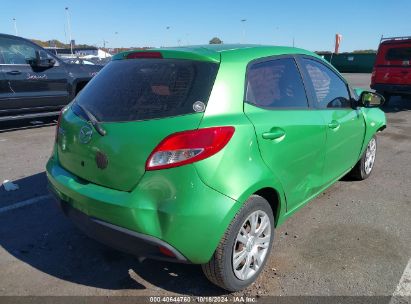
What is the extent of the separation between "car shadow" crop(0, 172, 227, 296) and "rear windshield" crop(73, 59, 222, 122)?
1.23 meters

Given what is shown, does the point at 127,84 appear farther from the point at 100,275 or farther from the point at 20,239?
the point at 20,239

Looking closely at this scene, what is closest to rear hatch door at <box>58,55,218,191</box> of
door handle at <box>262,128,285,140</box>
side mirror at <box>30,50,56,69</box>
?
door handle at <box>262,128,285,140</box>

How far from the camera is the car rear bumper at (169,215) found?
2.24 m

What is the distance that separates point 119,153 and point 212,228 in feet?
2.49

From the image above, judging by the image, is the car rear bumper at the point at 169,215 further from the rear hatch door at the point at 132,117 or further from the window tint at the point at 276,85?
the window tint at the point at 276,85

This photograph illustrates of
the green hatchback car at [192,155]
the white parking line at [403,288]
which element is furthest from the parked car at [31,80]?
the white parking line at [403,288]

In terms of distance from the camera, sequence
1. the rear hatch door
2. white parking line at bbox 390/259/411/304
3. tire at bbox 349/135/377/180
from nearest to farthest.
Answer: the rear hatch door
white parking line at bbox 390/259/411/304
tire at bbox 349/135/377/180

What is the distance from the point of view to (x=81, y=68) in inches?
331

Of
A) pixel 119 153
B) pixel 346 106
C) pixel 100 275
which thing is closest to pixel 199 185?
pixel 119 153

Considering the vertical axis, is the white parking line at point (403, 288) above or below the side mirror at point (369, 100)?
below

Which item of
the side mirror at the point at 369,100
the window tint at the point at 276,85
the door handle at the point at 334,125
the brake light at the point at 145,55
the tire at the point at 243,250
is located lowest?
the tire at the point at 243,250

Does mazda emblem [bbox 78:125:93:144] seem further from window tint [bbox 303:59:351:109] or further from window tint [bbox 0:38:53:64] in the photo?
window tint [bbox 0:38:53:64]

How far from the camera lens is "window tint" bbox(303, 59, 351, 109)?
3480 mm

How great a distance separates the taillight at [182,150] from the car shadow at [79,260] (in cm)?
104
